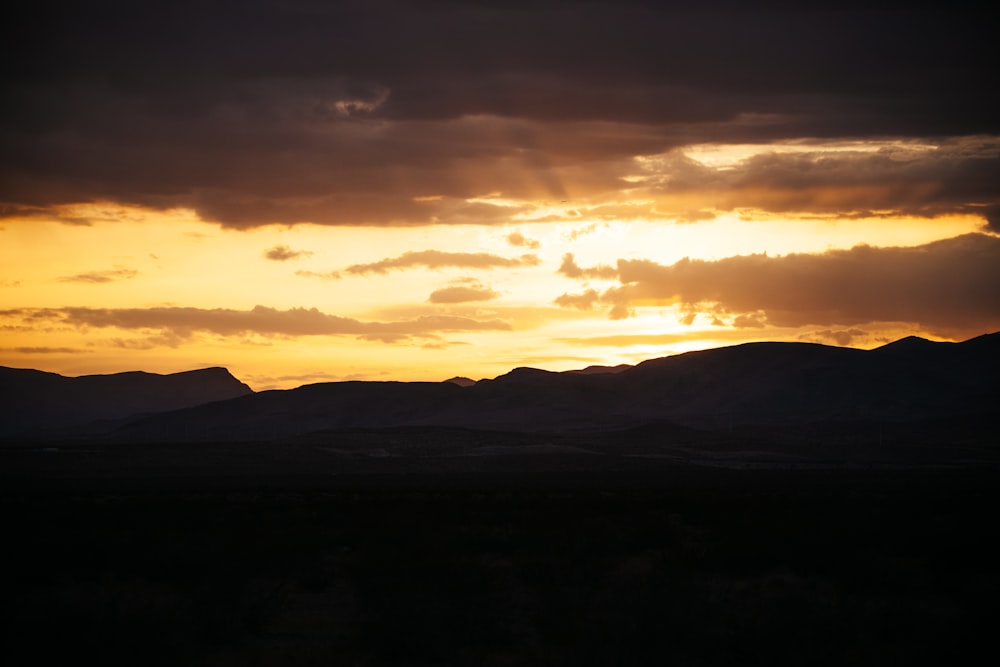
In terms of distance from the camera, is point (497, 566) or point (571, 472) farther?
point (571, 472)

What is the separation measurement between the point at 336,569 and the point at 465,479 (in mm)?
40135

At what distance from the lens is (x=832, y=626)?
17.0m

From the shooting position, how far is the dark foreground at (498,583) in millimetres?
15734

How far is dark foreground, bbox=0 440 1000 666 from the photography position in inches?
619

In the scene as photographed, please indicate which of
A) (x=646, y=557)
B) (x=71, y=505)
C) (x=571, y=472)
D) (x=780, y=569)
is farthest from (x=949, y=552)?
(x=571, y=472)

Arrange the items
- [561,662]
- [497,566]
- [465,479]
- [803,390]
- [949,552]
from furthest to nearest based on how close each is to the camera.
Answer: [803,390]
[465,479]
[949,552]
[497,566]
[561,662]

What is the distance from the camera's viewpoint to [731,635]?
16.3 metres

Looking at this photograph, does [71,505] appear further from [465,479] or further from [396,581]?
[465,479]

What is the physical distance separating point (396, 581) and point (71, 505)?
20254mm

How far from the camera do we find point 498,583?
2067 centimetres

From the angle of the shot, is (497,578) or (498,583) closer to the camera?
(498,583)

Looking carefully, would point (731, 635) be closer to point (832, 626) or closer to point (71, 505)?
point (832, 626)

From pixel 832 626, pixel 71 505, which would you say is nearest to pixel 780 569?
pixel 832 626

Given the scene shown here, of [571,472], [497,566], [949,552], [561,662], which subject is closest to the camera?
[561,662]
